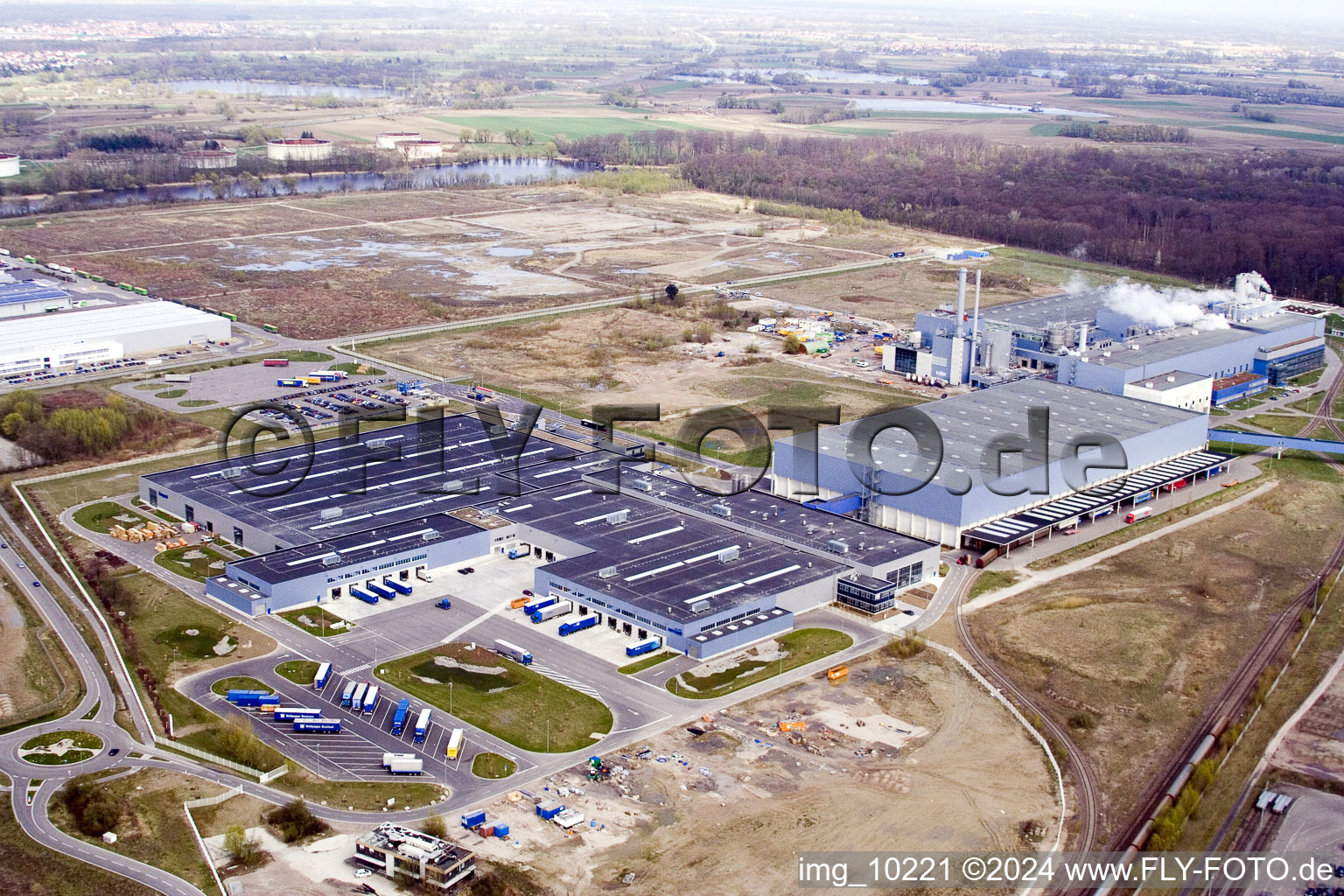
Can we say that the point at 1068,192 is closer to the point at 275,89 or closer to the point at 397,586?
the point at 397,586

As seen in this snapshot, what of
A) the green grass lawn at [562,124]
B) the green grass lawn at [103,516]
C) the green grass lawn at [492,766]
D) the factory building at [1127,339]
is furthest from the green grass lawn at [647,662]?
the green grass lawn at [562,124]

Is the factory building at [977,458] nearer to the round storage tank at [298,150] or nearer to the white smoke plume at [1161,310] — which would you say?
the white smoke plume at [1161,310]

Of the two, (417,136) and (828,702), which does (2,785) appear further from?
(417,136)

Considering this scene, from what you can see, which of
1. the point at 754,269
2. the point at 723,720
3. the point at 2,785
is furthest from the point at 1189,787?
the point at 754,269

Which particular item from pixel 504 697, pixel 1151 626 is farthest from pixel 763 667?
pixel 1151 626

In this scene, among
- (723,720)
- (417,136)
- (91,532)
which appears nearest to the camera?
(723,720)

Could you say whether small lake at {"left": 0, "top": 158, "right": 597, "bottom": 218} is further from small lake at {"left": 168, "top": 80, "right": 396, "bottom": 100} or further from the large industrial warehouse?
the large industrial warehouse
